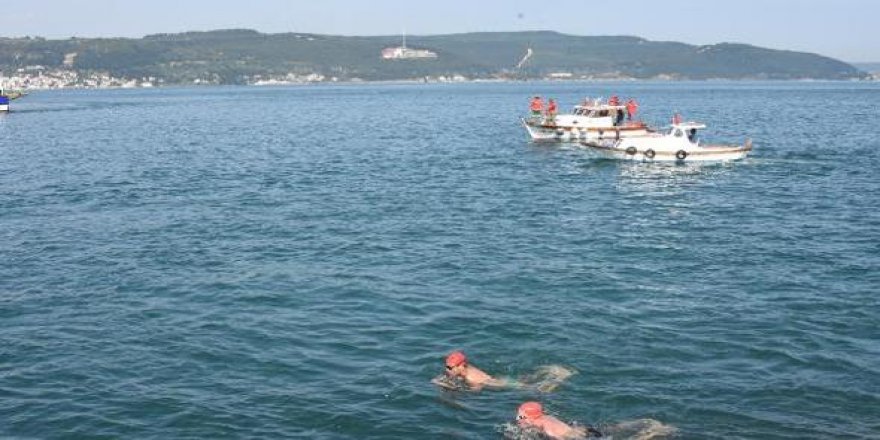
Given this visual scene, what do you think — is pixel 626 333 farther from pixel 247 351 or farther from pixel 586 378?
pixel 247 351

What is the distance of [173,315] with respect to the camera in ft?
90.1

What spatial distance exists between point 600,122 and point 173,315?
5924 cm

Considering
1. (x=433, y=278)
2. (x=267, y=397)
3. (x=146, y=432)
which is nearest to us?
(x=146, y=432)

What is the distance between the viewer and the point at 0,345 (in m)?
24.8

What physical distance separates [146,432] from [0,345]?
27.5 ft

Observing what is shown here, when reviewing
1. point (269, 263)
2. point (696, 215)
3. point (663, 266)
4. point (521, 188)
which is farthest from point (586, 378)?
point (521, 188)

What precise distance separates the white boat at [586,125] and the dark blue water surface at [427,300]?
17184mm

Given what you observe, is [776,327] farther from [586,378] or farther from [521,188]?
[521,188]

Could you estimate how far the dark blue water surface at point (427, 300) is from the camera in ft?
66.6

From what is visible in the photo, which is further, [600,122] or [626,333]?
[600,122]

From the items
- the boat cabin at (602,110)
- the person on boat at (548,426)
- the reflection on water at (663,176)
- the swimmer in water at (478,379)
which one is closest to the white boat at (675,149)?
the reflection on water at (663,176)

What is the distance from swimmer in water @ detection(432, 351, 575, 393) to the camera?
70.0ft

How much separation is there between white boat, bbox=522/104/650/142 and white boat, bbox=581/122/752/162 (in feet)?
29.9

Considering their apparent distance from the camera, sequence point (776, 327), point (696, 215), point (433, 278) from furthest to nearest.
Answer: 1. point (696, 215)
2. point (433, 278)
3. point (776, 327)
